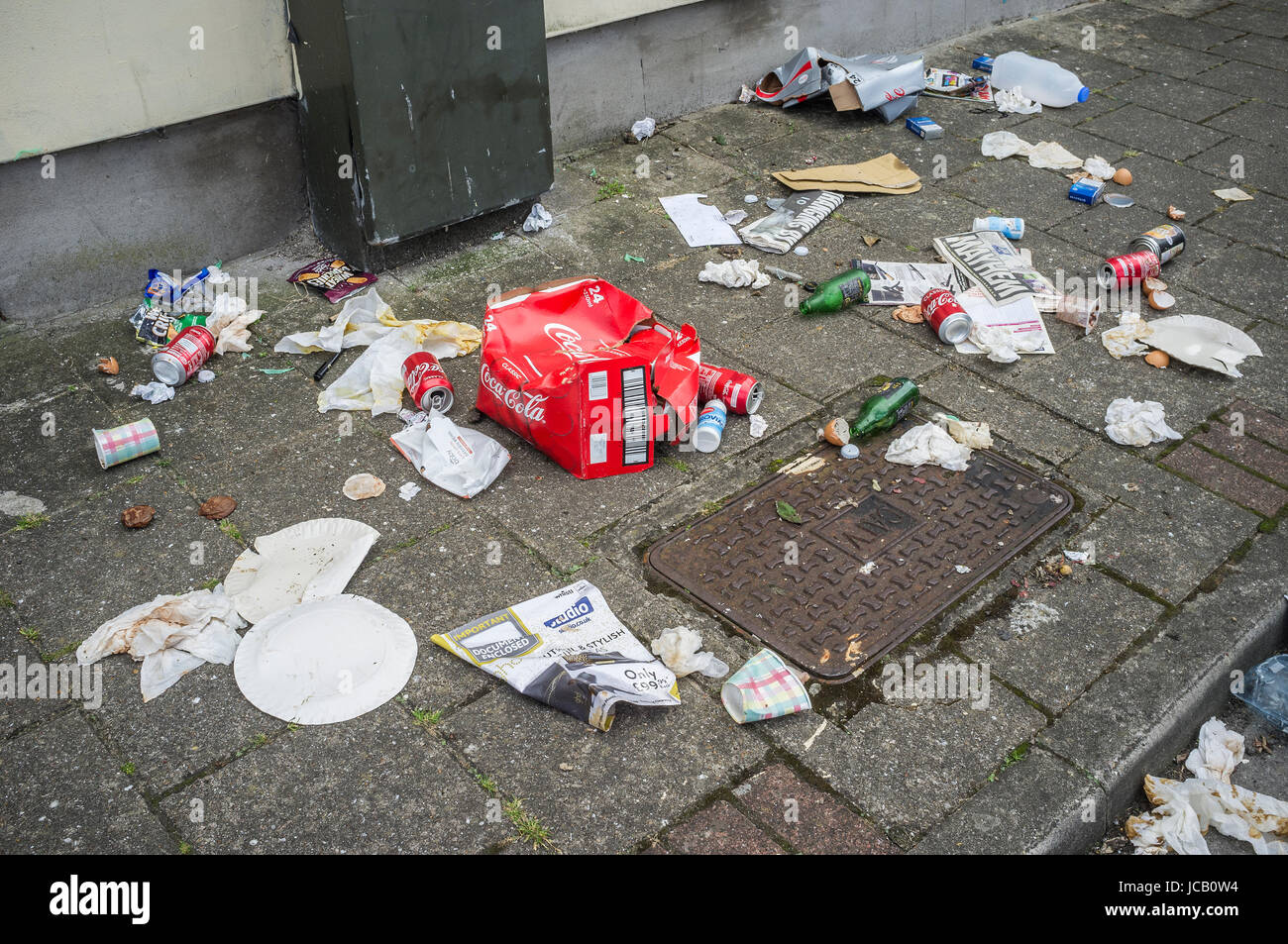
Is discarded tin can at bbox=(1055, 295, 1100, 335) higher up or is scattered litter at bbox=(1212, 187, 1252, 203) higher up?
scattered litter at bbox=(1212, 187, 1252, 203)

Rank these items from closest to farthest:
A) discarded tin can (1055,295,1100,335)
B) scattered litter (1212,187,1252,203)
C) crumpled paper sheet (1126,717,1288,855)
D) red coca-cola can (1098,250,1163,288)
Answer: crumpled paper sheet (1126,717,1288,855)
discarded tin can (1055,295,1100,335)
red coca-cola can (1098,250,1163,288)
scattered litter (1212,187,1252,203)

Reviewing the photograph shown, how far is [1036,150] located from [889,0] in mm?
1596

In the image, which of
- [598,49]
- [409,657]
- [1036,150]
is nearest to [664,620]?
[409,657]

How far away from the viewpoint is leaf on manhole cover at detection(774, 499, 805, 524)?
3.36m

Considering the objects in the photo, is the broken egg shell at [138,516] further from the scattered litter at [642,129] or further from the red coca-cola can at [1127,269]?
the red coca-cola can at [1127,269]

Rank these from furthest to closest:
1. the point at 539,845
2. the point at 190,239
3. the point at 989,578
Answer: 1. the point at 190,239
2. the point at 989,578
3. the point at 539,845

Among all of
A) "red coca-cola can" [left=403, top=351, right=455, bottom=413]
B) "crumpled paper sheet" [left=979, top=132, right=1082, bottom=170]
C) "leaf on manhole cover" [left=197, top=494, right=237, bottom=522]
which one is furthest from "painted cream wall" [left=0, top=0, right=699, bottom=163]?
"crumpled paper sheet" [left=979, top=132, right=1082, bottom=170]

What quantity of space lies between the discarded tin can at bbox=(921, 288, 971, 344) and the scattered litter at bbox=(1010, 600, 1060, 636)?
1.44 metres

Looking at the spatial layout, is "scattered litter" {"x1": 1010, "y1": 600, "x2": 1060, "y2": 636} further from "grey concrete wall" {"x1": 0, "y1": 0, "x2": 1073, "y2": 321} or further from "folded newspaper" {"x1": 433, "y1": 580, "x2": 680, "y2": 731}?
"grey concrete wall" {"x1": 0, "y1": 0, "x2": 1073, "y2": 321}

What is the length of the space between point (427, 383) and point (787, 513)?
1.36 metres

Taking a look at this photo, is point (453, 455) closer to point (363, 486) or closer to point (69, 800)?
point (363, 486)

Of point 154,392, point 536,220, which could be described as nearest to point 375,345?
point 154,392

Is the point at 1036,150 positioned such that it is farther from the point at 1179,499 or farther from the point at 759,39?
the point at 1179,499

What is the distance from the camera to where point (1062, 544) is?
10.8 ft
